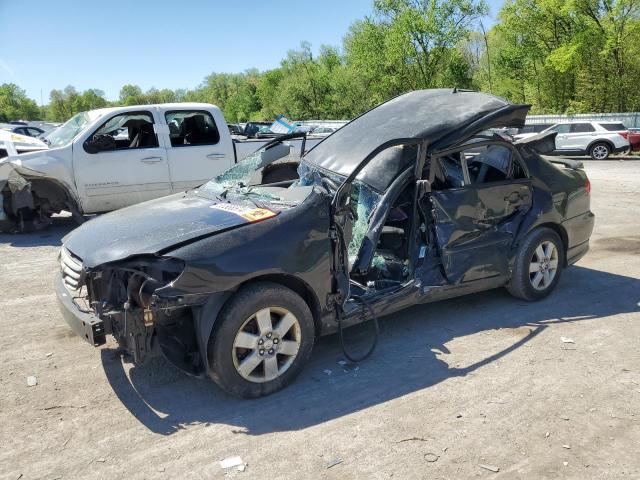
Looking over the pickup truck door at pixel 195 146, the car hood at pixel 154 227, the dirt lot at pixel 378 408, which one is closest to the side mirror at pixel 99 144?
the pickup truck door at pixel 195 146

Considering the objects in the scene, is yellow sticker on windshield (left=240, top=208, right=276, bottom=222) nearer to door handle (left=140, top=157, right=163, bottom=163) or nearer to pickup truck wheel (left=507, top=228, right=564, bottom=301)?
pickup truck wheel (left=507, top=228, right=564, bottom=301)

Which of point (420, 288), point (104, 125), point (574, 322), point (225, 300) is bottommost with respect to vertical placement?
point (574, 322)

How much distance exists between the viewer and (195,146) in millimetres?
8922

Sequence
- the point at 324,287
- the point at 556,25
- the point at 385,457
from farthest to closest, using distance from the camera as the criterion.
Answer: the point at 556,25
the point at 324,287
the point at 385,457

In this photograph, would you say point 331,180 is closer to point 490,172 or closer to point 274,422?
point 490,172

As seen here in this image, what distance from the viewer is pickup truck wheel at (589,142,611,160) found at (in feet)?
74.1

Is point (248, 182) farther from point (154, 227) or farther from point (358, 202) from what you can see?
point (154, 227)

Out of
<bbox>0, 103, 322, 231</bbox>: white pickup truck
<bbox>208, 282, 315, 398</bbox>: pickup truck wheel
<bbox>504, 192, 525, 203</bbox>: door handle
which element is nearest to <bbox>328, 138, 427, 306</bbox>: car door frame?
<bbox>208, 282, 315, 398</bbox>: pickup truck wheel

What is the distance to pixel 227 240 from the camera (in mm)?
3354

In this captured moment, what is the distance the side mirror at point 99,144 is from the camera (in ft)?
27.2

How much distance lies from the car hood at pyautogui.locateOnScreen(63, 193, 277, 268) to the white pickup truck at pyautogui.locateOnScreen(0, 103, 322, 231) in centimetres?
419

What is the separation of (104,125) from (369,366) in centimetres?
642

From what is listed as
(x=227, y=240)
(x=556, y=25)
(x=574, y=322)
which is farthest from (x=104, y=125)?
(x=556, y=25)

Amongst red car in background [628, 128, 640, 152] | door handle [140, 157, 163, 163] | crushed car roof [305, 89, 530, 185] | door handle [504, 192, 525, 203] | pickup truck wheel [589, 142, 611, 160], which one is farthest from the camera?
red car in background [628, 128, 640, 152]
